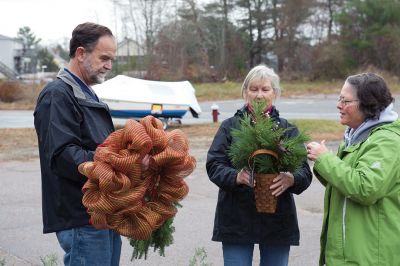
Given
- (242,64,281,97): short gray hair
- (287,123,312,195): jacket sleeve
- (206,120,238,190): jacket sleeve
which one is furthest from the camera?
(242,64,281,97): short gray hair

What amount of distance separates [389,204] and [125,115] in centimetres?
1465

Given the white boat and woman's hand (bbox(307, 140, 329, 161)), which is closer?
woman's hand (bbox(307, 140, 329, 161))

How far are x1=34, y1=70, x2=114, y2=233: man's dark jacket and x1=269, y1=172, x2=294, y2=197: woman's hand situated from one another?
3.17ft

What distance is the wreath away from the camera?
2527 millimetres

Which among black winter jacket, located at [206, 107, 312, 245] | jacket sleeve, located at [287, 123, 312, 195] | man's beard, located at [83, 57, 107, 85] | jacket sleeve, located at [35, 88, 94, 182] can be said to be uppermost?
man's beard, located at [83, 57, 107, 85]

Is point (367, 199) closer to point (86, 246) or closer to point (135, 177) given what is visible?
point (135, 177)

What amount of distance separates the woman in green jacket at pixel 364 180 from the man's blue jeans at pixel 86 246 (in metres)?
1.21

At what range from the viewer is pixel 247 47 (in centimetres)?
5350

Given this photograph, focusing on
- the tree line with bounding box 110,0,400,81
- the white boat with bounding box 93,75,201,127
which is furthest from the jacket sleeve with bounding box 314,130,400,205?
the tree line with bounding box 110,0,400,81

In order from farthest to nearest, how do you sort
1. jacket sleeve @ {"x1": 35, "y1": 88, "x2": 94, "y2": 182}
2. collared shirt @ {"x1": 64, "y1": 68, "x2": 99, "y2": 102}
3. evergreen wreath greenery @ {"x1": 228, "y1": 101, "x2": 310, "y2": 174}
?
evergreen wreath greenery @ {"x1": 228, "y1": 101, "x2": 310, "y2": 174} < collared shirt @ {"x1": 64, "y1": 68, "x2": 99, "y2": 102} < jacket sleeve @ {"x1": 35, "y1": 88, "x2": 94, "y2": 182}

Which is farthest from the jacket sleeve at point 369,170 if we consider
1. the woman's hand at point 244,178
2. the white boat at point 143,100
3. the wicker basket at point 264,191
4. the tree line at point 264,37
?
the tree line at point 264,37

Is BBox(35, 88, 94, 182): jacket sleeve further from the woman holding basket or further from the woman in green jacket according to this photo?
the woman in green jacket

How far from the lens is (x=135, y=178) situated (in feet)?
8.49

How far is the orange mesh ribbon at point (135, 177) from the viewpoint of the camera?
2.53 metres
